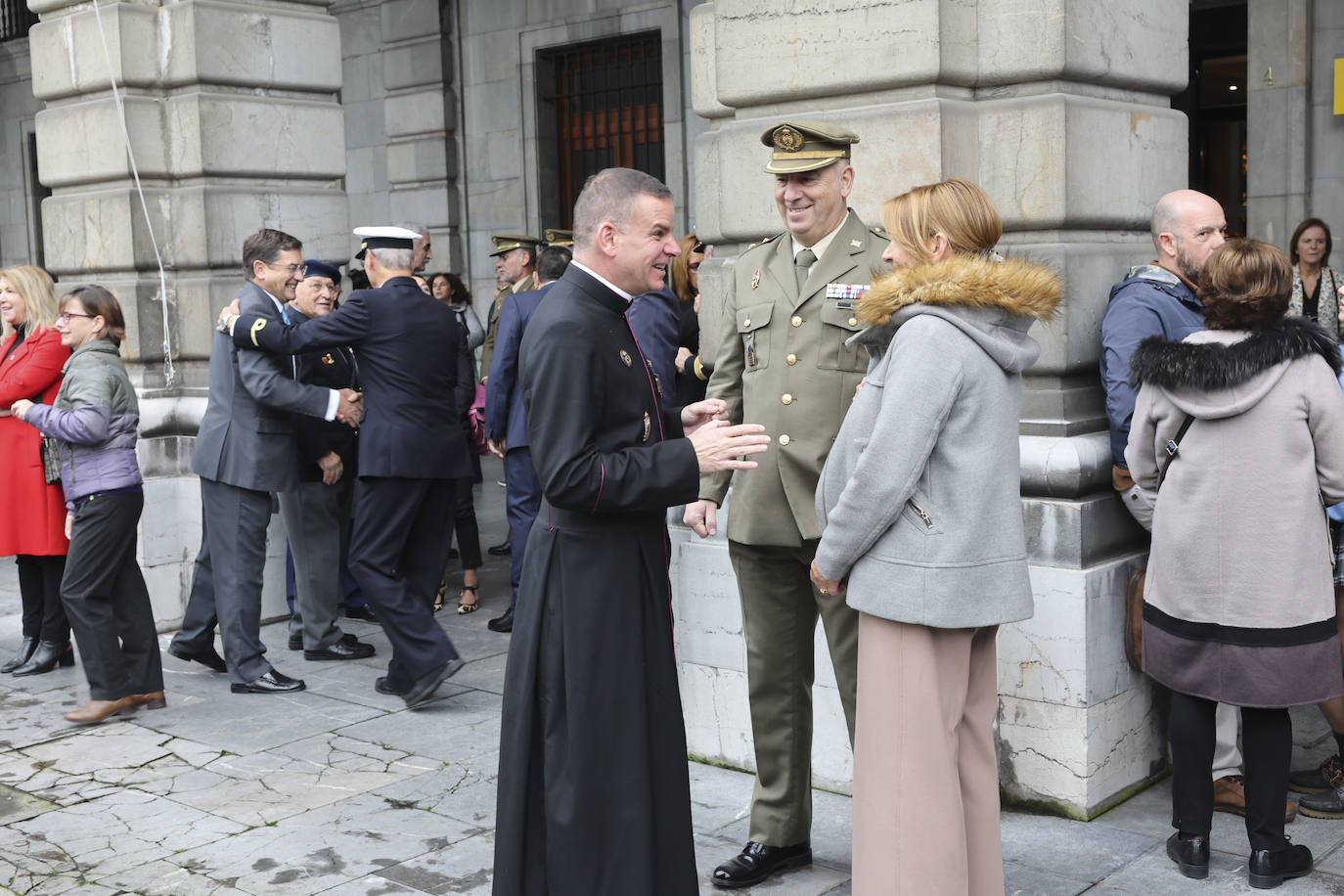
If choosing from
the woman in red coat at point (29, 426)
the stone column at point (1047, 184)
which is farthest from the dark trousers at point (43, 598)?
the stone column at point (1047, 184)

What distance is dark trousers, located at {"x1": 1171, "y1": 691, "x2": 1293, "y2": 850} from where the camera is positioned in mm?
4070

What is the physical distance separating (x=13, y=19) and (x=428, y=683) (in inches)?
643

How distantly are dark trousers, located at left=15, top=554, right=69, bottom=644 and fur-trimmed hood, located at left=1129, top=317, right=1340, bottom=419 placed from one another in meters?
5.04

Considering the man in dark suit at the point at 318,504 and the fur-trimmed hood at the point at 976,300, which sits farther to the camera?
the man in dark suit at the point at 318,504

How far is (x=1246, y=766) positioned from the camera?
4133 mm

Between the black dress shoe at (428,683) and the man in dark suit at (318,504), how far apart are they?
110 cm

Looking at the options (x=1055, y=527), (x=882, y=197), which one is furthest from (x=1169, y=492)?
(x=882, y=197)

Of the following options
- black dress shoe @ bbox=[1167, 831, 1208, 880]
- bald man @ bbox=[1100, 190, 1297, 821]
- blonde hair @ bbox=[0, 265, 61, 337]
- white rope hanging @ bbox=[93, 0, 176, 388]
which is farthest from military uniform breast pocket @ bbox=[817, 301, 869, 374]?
white rope hanging @ bbox=[93, 0, 176, 388]

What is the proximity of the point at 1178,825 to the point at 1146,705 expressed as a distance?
2.42ft

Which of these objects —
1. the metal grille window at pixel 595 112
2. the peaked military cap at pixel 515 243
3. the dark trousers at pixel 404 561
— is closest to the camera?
the dark trousers at pixel 404 561

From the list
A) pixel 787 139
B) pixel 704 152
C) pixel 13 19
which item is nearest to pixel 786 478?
pixel 787 139

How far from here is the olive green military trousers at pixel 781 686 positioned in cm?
430

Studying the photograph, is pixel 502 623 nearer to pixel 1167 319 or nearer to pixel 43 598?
pixel 43 598

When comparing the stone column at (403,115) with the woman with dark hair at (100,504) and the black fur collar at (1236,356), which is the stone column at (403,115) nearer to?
the woman with dark hair at (100,504)
